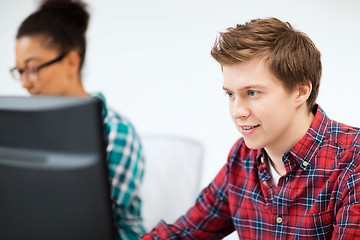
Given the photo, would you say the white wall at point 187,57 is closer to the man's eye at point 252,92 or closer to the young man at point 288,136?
the young man at point 288,136

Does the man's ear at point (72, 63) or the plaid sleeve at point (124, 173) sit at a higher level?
the man's ear at point (72, 63)

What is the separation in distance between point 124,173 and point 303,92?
1.98ft

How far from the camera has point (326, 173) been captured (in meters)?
1.08

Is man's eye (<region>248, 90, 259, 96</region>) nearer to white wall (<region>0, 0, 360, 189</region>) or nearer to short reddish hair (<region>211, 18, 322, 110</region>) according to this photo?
short reddish hair (<region>211, 18, 322, 110</region>)

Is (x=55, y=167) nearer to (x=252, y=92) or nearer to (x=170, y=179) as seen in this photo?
(x=252, y=92)

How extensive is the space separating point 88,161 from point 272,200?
0.66 m

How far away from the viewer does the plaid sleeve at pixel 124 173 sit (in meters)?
1.37

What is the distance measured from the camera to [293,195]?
1117mm

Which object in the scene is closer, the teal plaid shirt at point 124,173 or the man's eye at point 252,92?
the man's eye at point 252,92

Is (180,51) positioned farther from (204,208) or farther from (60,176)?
(60,176)

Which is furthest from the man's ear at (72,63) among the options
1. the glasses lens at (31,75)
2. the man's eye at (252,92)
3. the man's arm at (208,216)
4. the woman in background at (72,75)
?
the man's eye at (252,92)

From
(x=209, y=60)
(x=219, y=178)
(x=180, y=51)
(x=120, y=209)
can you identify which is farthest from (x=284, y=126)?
(x=180, y=51)

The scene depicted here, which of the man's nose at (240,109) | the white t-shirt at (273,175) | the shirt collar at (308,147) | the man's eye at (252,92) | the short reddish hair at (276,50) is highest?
the short reddish hair at (276,50)

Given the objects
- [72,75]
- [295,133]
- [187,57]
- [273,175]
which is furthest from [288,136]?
[187,57]
